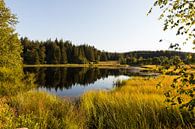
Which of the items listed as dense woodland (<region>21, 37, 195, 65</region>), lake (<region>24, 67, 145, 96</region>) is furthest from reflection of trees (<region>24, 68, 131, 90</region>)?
dense woodland (<region>21, 37, 195, 65</region>)

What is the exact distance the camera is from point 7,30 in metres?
23.4

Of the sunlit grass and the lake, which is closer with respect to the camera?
the sunlit grass

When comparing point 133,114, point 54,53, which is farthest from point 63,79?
point 54,53

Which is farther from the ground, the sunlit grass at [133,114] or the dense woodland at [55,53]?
the dense woodland at [55,53]

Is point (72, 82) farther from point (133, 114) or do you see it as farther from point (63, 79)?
point (133, 114)

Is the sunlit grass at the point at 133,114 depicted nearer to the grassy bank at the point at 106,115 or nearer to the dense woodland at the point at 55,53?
the grassy bank at the point at 106,115

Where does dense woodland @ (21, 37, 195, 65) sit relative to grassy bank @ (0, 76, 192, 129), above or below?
above

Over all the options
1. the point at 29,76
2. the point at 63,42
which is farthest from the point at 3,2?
the point at 63,42

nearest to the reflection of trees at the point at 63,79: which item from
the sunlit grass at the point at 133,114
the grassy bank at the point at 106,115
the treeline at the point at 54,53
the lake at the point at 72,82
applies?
the lake at the point at 72,82

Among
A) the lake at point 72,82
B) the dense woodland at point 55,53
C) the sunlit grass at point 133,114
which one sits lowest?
the lake at point 72,82

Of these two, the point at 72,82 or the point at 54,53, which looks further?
the point at 54,53

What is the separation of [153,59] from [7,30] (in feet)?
70.7

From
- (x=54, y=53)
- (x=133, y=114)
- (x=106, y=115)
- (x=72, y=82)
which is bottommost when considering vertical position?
(x=72, y=82)

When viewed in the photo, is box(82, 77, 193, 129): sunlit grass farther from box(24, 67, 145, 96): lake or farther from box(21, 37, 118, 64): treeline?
box(21, 37, 118, 64): treeline
